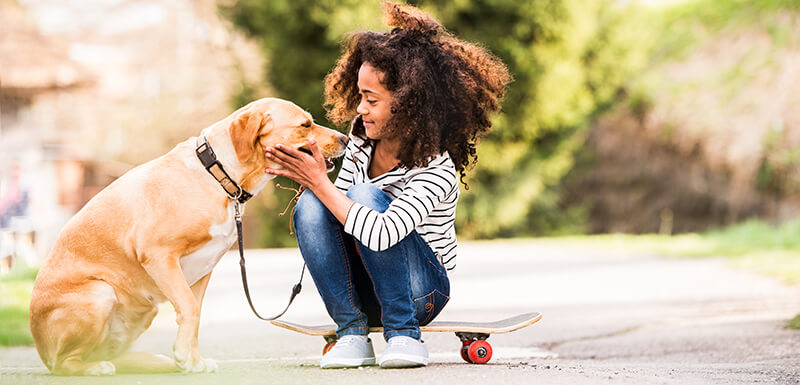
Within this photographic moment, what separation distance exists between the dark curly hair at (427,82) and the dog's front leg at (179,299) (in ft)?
3.20

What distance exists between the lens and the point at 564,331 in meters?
5.11

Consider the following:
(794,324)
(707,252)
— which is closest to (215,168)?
(794,324)

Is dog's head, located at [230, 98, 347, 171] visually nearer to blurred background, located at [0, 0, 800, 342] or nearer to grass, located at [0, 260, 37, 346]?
grass, located at [0, 260, 37, 346]

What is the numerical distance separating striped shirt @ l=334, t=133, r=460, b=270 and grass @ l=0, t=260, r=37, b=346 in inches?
103

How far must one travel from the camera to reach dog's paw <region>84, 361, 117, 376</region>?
296cm

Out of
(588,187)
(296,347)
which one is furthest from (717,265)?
(588,187)

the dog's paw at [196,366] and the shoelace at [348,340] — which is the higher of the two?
the shoelace at [348,340]

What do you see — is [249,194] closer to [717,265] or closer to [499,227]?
[717,265]

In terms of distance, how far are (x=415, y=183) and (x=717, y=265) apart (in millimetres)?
7104

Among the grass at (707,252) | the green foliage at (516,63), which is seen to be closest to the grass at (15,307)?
the grass at (707,252)

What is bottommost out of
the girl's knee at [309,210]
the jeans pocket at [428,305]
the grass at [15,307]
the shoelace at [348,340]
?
the grass at [15,307]

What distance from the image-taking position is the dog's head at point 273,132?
10.1ft

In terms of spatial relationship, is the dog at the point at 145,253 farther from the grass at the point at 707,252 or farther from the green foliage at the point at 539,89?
the green foliage at the point at 539,89

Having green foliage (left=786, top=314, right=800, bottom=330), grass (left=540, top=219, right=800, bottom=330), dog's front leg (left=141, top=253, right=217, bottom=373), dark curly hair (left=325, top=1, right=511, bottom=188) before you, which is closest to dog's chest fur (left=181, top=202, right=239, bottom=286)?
dog's front leg (left=141, top=253, right=217, bottom=373)
